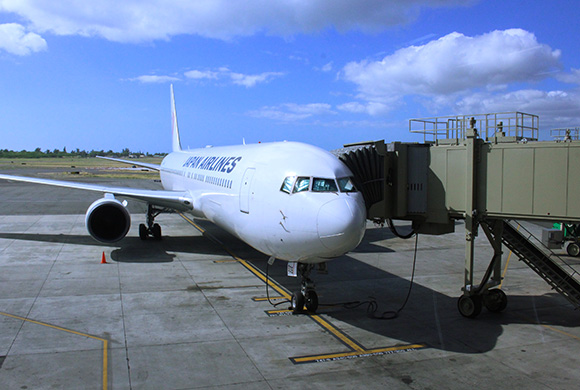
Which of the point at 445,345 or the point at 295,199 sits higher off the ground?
the point at 295,199

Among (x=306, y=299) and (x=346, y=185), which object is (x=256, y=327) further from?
(x=346, y=185)

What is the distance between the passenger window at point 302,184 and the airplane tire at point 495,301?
19.3ft

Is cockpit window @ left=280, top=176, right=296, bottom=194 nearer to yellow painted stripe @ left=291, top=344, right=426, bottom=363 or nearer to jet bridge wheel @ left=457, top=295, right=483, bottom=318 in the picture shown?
yellow painted stripe @ left=291, top=344, right=426, bottom=363

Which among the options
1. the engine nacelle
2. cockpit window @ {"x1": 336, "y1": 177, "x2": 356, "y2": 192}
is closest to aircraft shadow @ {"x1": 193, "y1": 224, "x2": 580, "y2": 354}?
cockpit window @ {"x1": 336, "y1": 177, "x2": 356, "y2": 192}

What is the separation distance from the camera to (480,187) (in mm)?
11406

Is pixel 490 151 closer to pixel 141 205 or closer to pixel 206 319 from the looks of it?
pixel 206 319

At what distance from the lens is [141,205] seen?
37188 mm

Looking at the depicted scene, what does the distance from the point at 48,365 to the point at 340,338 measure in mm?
5614

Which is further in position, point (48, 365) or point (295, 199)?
point (295, 199)

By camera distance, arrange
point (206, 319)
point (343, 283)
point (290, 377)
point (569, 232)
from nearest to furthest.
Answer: point (290, 377) < point (206, 319) < point (343, 283) < point (569, 232)

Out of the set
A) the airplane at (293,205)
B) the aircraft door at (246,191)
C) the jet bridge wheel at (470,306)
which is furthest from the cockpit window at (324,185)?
the jet bridge wheel at (470,306)

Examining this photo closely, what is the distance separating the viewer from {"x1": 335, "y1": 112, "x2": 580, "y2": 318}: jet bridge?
33.9 feet

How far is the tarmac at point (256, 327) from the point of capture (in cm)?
807

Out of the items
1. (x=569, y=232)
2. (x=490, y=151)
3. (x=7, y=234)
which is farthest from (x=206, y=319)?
(x=569, y=232)
